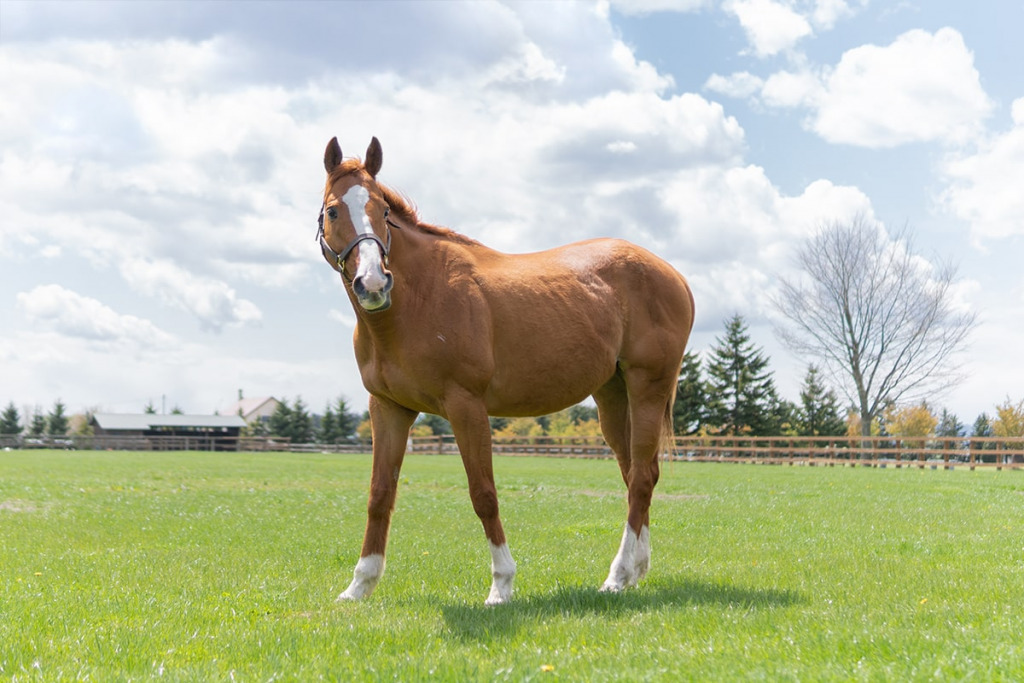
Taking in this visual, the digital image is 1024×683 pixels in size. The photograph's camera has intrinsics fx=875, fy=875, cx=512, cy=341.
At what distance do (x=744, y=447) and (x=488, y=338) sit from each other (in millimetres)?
40467

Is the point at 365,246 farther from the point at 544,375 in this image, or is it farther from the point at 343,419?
the point at 343,419

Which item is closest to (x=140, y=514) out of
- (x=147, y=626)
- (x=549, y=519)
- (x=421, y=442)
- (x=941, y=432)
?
(x=549, y=519)

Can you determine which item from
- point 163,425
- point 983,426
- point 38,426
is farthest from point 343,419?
point 983,426

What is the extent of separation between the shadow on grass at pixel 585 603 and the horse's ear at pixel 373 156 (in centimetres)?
301

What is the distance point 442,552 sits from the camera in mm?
8781

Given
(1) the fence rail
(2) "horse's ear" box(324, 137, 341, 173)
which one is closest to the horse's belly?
(1) the fence rail

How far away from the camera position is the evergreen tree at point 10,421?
79900 mm

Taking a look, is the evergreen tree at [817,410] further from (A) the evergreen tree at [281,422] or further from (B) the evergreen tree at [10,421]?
(B) the evergreen tree at [10,421]

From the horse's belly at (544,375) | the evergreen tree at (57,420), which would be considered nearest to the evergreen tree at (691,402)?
the horse's belly at (544,375)

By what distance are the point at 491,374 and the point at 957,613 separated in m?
3.18

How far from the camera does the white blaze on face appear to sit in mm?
5277

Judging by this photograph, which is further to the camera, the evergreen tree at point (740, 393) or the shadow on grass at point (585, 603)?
the evergreen tree at point (740, 393)

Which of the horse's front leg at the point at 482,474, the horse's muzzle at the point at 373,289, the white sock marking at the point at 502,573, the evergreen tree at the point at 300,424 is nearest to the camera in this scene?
the horse's muzzle at the point at 373,289

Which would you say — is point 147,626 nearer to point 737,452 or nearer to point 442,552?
point 442,552
